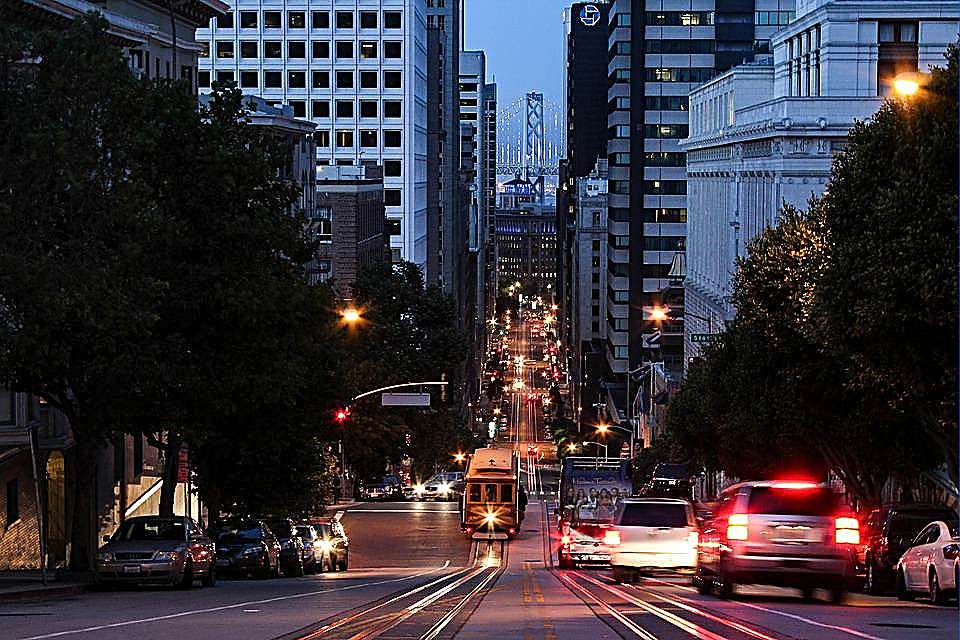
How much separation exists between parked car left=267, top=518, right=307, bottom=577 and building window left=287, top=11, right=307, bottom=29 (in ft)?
314

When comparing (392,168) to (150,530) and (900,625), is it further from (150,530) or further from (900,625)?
(900,625)

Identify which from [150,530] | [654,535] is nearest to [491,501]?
[150,530]

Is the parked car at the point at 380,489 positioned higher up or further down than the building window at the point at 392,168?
further down

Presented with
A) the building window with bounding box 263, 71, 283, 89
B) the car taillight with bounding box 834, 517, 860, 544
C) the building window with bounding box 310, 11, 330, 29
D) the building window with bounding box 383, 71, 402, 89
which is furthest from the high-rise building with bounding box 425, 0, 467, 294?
the car taillight with bounding box 834, 517, 860, 544

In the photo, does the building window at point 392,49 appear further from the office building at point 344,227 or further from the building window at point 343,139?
the office building at point 344,227

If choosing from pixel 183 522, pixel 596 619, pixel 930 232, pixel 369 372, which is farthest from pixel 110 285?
pixel 369 372

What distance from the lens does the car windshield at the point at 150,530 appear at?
3278 cm

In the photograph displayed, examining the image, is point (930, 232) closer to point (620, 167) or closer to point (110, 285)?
point (110, 285)

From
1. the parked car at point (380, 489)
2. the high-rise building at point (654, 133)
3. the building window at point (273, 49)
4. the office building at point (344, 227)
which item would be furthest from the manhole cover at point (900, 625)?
the building window at point (273, 49)

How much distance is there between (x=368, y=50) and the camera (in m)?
135

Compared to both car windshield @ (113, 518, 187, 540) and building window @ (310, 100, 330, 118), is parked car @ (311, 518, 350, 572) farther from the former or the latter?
building window @ (310, 100, 330, 118)

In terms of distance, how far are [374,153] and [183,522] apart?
103864 mm

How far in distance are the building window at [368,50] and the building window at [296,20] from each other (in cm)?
493

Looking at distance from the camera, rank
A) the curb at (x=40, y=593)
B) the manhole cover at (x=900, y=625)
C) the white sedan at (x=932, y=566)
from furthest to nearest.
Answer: the curb at (x=40, y=593), the white sedan at (x=932, y=566), the manhole cover at (x=900, y=625)
